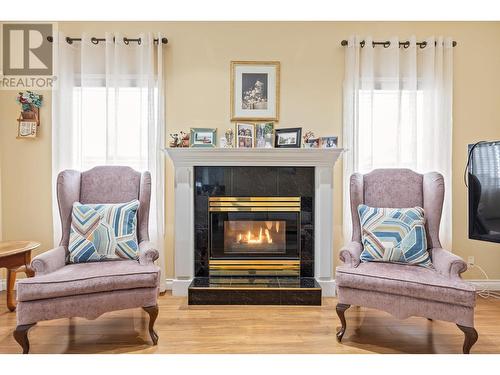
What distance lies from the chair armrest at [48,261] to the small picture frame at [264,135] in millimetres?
1899

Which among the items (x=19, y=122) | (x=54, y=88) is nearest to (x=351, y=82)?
(x=54, y=88)

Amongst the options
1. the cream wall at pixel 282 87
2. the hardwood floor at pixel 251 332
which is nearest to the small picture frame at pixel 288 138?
the cream wall at pixel 282 87

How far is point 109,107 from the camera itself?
351 cm

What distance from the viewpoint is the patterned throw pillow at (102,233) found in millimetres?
2682

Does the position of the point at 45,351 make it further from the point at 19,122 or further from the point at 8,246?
the point at 19,122

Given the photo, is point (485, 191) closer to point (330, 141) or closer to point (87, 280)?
point (330, 141)

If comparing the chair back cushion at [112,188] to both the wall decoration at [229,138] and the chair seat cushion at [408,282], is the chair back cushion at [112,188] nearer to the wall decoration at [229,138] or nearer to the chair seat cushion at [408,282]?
the wall decoration at [229,138]

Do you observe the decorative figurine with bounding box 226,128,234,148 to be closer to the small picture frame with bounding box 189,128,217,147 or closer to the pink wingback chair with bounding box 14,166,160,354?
the small picture frame with bounding box 189,128,217,147

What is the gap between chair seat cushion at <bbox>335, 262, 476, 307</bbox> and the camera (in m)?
2.16

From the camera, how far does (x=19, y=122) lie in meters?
3.60

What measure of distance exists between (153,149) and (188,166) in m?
0.41

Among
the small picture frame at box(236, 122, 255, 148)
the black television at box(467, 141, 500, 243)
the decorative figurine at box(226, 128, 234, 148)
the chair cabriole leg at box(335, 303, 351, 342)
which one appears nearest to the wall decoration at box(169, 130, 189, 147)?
the decorative figurine at box(226, 128, 234, 148)

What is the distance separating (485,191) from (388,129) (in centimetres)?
107

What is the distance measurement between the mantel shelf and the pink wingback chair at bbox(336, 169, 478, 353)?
453mm
